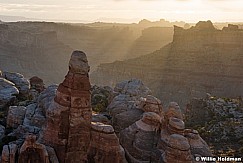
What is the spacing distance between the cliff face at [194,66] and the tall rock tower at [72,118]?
54845 millimetres

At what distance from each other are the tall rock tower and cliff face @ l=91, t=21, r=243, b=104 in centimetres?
5485

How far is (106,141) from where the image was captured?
19.1 m

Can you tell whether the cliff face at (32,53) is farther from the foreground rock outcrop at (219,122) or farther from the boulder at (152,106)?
the boulder at (152,106)

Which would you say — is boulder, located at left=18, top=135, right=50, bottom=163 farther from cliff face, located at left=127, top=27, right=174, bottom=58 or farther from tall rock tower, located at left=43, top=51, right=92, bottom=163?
cliff face, located at left=127, top=27, right=174, bottom=58

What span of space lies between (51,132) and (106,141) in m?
2.77

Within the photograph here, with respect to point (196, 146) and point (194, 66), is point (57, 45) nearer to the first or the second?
point (194, 66)

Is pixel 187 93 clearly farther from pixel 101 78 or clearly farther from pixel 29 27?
pixel 29 27

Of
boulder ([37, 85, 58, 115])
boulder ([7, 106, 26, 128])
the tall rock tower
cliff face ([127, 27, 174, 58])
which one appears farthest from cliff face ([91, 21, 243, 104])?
the tall rock tower

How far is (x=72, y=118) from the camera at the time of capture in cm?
1888

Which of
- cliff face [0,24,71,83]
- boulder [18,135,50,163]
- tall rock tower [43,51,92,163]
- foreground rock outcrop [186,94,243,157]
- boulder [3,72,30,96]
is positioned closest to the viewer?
boulder [18,135,50,163]

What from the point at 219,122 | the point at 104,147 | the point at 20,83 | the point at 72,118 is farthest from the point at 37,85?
the point at 104,147

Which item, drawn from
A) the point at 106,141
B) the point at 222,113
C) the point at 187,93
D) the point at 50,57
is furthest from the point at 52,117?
the point at 50,57

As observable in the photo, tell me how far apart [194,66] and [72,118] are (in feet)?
214

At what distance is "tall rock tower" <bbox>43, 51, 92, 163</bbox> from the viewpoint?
18.8 metres
